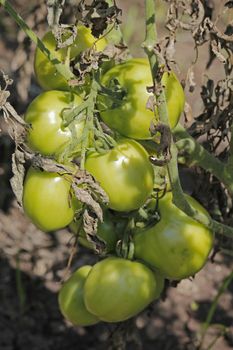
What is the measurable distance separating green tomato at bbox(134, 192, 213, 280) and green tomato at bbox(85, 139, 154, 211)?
10 centimetres

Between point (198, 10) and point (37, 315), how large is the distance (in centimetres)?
139

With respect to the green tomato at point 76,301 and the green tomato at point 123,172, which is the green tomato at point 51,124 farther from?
the green tomato at point 76,301

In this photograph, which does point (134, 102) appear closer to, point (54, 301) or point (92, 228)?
point (92, 228)

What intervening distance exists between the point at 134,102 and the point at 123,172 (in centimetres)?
11

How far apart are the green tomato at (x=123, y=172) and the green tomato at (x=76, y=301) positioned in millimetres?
251

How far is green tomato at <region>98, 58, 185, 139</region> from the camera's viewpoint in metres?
1.07

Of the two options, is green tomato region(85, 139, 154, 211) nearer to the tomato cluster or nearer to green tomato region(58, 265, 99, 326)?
the tomato cluster

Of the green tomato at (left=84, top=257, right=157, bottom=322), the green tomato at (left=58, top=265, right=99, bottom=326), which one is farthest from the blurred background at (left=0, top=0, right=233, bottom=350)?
the green tomato at (left=84, top=257, right=157, bottom=322)

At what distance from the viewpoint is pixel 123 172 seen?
1087 mm

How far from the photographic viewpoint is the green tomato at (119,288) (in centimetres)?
119

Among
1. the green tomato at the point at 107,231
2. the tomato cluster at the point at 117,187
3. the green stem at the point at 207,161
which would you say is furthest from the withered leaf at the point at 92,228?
the green stem at the point at 207,161

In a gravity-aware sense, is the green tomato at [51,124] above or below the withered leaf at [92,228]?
above

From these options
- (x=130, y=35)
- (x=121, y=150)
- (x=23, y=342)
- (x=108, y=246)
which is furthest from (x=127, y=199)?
(x=130, y=35)

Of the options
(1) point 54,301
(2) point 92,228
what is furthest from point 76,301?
(1) point 54,301
